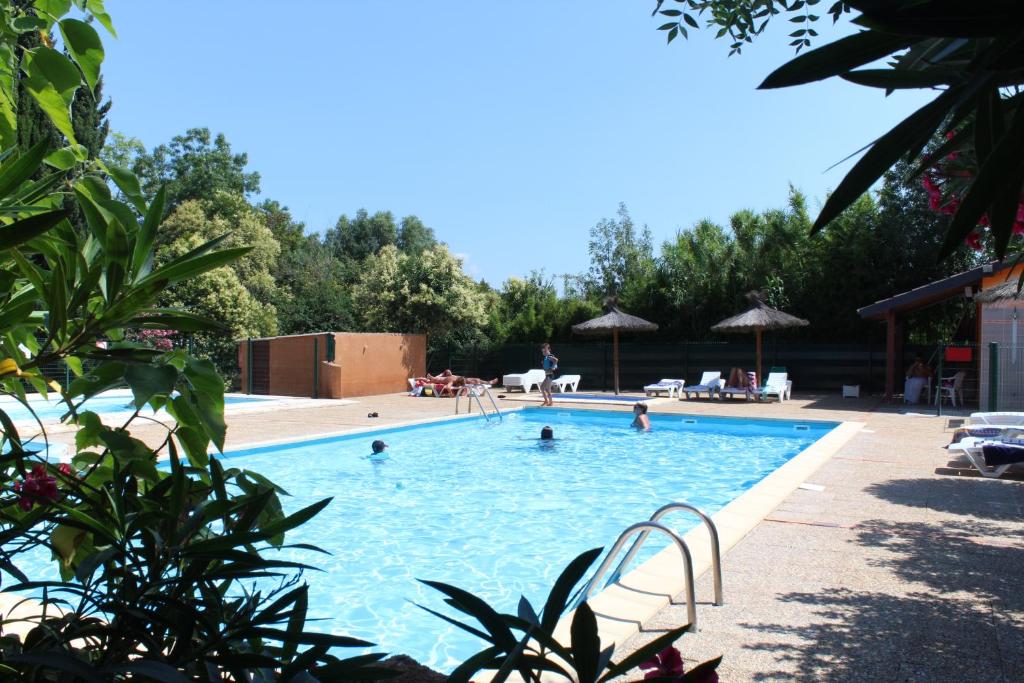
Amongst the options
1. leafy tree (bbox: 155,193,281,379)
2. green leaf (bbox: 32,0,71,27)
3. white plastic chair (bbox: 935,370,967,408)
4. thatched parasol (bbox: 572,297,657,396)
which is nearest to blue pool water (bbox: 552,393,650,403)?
thatched parasol (bbox: 572,297,657,396)

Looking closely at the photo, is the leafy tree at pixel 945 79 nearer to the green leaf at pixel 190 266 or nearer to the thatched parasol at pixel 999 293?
the green leaf at pixel 190 266

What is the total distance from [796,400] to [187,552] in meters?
18.7

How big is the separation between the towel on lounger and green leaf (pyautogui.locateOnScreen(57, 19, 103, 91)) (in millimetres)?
8612

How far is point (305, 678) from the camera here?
1.06 metres

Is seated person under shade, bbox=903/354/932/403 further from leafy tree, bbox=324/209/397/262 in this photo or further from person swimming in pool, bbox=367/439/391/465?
leafy tree, bbox=324/209/397/262

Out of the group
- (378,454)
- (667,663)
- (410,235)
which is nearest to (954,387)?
(378,454)

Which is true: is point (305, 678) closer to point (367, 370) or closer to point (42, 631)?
point (42, 631)

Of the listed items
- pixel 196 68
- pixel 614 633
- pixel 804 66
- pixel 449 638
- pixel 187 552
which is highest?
pixel 196 68

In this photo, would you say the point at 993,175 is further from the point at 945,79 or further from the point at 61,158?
the point at 61,158

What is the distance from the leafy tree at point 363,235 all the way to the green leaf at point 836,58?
51.0 meters

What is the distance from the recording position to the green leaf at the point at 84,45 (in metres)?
1.46

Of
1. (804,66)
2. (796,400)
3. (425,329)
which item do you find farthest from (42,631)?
(425,329)

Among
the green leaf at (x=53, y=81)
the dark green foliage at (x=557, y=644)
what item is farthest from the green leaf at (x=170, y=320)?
the dark green foliage at (x=557, y=644)

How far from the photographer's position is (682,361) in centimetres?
2183
